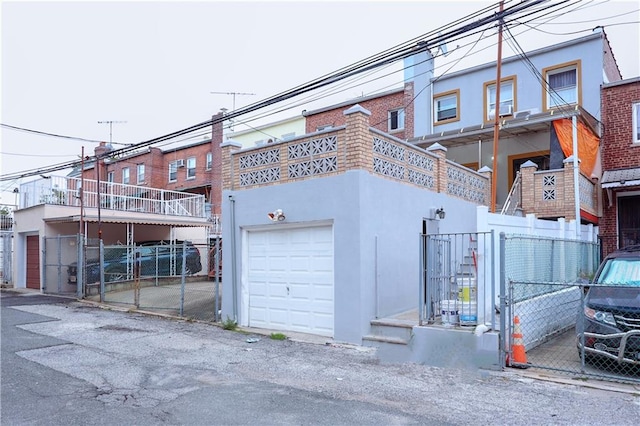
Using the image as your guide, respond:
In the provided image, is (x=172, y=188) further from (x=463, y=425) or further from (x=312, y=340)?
(x=463, y=425)

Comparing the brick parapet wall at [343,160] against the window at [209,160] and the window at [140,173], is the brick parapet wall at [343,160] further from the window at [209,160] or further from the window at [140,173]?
the window at [140,173]

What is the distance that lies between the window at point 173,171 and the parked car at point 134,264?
39.0 ft

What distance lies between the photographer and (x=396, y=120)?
22.0 metres

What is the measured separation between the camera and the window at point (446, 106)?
20056 millimetres

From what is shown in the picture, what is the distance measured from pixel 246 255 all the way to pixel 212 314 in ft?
6.92

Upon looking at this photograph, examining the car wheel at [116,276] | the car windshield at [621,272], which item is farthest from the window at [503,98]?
the car wheel at [116,276]

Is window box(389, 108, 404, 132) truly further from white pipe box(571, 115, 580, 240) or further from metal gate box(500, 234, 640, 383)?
metal gate box(500, 234, 640, 383)

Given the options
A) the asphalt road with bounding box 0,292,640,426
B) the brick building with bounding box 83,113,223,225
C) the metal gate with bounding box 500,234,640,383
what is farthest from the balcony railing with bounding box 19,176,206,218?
the metal gate with bounding box 500,234,640,383

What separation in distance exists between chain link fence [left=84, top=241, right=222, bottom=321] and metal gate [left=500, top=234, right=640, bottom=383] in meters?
6.87

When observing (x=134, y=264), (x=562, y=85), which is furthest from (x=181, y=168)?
(x=562, y=85)

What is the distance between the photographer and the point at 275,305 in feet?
34.9

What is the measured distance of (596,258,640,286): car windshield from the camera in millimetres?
8070

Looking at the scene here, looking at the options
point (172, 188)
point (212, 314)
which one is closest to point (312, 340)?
point (212, 314)

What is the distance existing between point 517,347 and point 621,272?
2510mm
